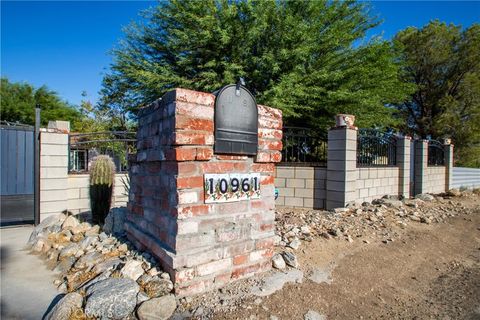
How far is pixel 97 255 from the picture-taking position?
2.74 meters

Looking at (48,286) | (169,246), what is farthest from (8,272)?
(169,246)

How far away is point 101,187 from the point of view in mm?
4902

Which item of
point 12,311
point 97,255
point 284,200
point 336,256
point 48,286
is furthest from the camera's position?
→ point 284,200

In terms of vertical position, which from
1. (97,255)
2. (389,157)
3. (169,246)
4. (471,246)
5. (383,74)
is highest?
(383,74)

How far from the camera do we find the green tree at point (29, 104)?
65.9ft

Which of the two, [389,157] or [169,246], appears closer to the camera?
[169,246]

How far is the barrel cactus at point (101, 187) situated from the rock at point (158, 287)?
3.02 m

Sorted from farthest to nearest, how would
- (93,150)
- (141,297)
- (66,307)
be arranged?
(93,150) → (141,297) → (66,307)

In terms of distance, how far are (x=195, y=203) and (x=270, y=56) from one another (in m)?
6.31

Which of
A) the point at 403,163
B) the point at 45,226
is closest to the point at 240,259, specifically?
the point at 45,226

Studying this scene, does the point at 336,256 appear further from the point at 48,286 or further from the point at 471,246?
the point at 48,286

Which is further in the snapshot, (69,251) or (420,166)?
(420,166)

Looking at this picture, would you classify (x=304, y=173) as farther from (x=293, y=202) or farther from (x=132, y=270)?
(x=132, y=270)

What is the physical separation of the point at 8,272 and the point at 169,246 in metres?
1.90
